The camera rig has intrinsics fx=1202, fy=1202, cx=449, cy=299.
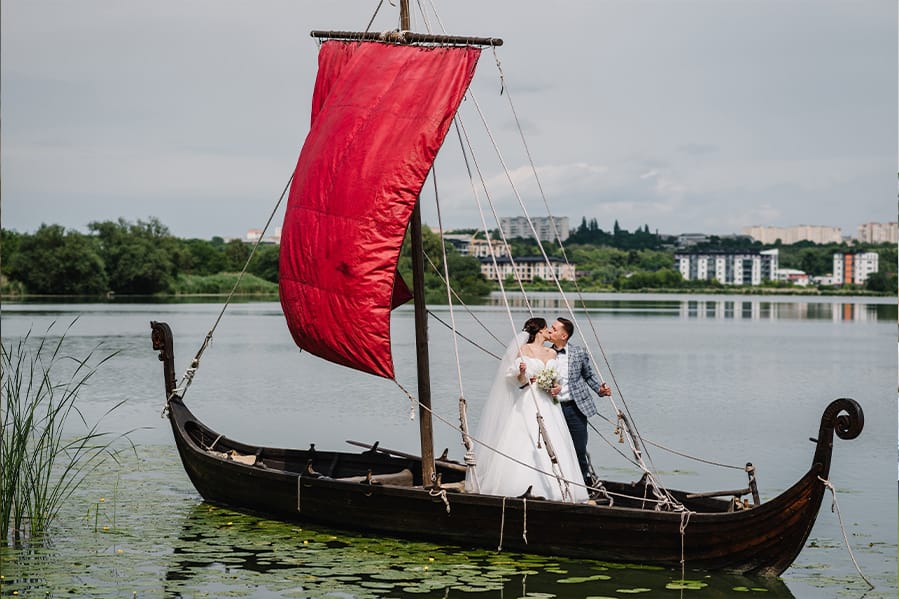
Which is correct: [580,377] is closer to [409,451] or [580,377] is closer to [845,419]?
[845,419]

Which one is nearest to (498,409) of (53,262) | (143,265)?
(53,262)

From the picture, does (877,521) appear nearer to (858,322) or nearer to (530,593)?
(530,593)

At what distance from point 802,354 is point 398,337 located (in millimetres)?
11520

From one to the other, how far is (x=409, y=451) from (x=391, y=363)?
16.1 feet

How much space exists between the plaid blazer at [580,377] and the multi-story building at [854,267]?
121m

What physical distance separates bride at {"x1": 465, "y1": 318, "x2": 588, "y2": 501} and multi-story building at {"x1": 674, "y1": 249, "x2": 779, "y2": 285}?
5634 inches

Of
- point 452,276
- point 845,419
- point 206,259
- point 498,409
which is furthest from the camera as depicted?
point 206,259

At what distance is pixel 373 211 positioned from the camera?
9555 mm

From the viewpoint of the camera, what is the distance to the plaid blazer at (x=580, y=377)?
30.5ft

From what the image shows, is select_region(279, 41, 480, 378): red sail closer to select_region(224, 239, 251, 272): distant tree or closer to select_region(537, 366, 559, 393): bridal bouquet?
select_region(537, 366, 559, 393): bridal bouquet

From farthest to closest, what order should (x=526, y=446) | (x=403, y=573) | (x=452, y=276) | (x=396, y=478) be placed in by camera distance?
(x=452, y=276) < (x=396, y=478) < (x=526, y=446) < (x=403, y=573)

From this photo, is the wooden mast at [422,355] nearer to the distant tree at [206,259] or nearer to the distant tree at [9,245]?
the distant tree at [9,245]

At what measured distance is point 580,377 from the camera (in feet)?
30.6

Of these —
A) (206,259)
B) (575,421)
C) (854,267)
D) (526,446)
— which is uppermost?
(206,259)
